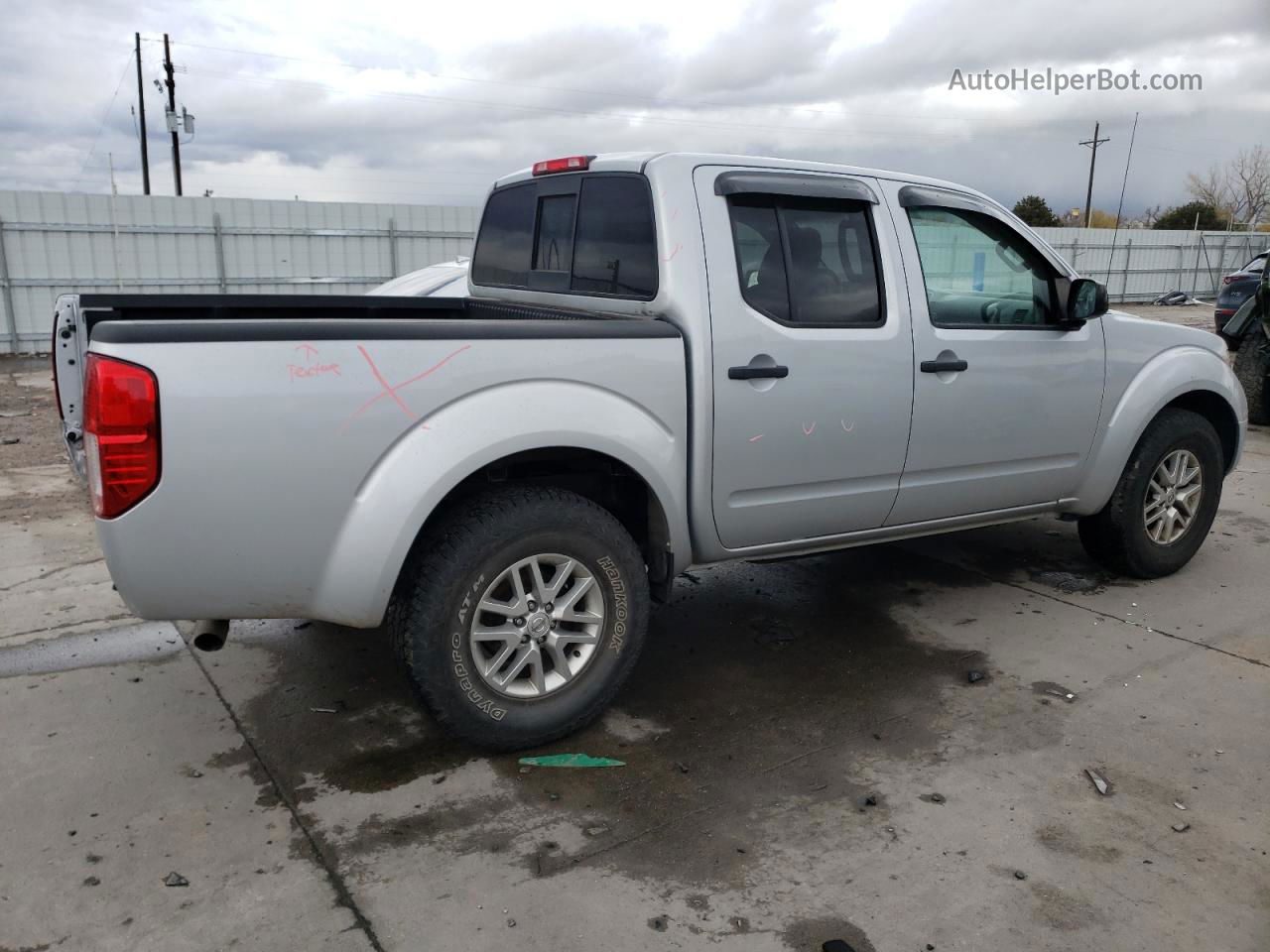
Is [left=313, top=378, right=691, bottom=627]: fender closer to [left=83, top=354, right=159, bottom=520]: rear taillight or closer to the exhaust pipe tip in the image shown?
the exhaust pipe tip

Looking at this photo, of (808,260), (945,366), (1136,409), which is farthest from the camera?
(1136,409)

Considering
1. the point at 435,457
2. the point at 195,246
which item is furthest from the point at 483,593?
A: the point at 195,246

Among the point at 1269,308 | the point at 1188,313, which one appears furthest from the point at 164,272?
the point at 1188,313

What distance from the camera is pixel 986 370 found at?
165 inches

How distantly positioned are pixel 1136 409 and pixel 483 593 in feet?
10.7

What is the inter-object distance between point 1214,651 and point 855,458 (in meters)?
1.85

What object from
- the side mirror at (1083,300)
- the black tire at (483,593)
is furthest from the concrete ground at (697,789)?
the side mirror at (1083,300)

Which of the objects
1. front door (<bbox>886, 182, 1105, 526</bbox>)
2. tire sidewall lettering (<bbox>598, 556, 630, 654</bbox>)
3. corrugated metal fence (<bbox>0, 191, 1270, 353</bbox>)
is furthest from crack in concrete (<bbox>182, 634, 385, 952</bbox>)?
corrugated metal fence (<bbox>0, 191, 1270, 353</bbox>)

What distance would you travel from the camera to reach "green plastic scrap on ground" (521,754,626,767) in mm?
3381

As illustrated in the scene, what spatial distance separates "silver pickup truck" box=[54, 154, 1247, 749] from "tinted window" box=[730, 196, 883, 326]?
0.04 ft

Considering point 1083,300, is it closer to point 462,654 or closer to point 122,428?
point 462,654

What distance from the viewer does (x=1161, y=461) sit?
499 centimetres

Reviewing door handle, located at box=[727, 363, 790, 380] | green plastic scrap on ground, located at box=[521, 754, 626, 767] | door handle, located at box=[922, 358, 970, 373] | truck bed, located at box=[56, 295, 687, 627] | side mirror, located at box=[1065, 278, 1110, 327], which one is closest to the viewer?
truck bed, located at box=[56, 295, 687, 627]

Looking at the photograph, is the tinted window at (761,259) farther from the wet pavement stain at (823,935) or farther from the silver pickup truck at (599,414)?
the wet pavement stain at (823,935)
